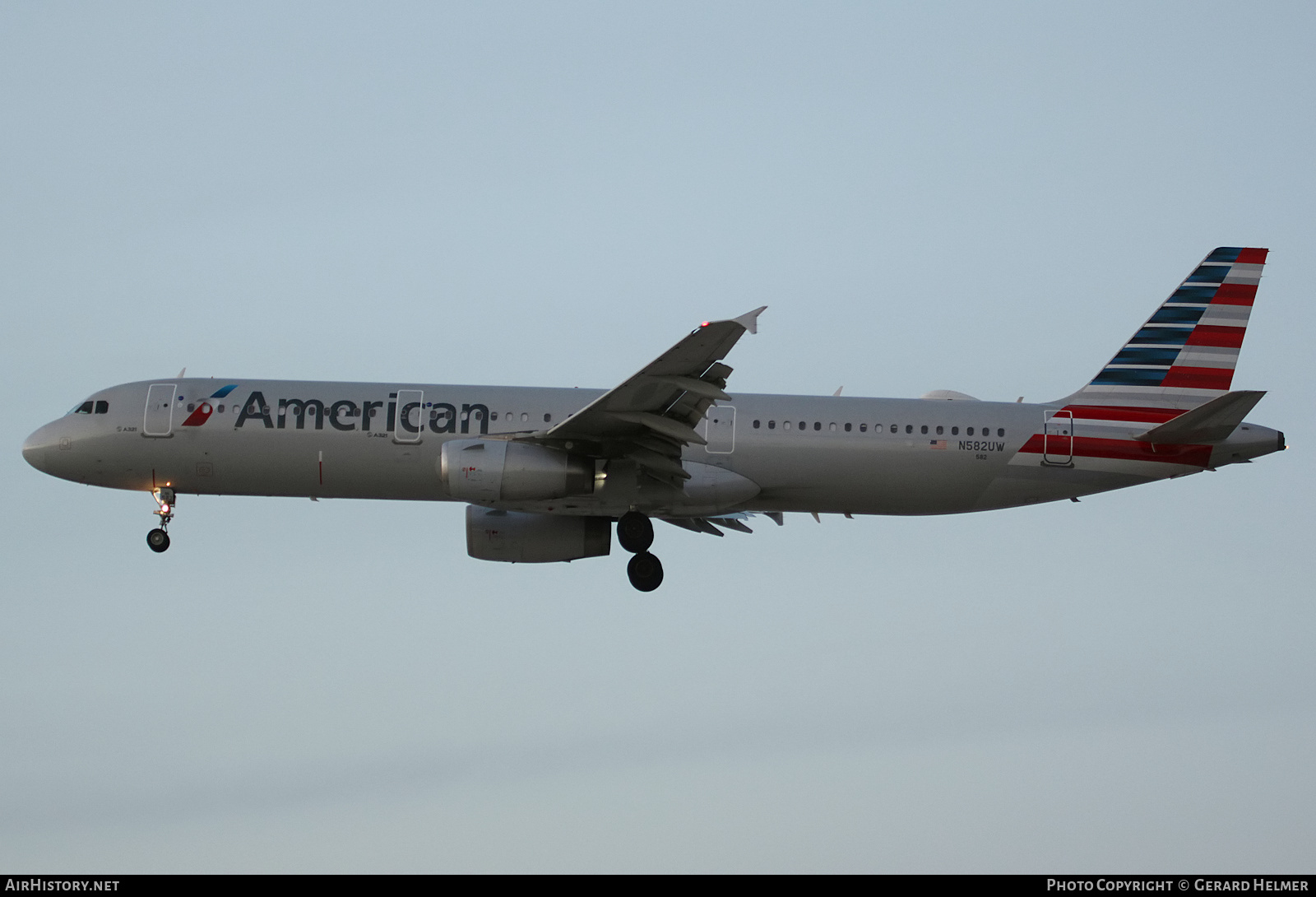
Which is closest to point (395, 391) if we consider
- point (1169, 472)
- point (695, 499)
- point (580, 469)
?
point (580, 469)

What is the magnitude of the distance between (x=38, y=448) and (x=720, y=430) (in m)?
15.7

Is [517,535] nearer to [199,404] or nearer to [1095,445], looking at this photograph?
[199,404]

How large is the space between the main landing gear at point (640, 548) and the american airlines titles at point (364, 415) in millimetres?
3712

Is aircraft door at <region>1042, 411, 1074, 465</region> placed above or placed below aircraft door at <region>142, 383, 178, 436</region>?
below

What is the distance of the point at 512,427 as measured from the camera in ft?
110

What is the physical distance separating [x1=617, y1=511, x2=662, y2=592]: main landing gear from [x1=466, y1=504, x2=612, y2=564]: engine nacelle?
142 cm

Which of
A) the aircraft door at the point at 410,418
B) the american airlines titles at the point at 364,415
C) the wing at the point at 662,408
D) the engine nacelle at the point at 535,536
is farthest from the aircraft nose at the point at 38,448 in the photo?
the wing at the point at 662,408

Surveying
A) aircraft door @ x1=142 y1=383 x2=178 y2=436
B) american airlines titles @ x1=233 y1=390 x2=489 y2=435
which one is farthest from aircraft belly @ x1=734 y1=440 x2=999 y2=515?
aircraft door @ x1=142 y1=383 x2=178 y2=436

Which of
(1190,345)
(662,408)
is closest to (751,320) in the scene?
(662,408)

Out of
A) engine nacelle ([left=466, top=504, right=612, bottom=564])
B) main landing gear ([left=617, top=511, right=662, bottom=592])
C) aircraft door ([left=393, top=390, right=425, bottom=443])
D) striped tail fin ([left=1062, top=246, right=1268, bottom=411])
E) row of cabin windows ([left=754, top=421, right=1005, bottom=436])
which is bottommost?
main landing gear ([left=617, top=511, right=662, bottom=592])

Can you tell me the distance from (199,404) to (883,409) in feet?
49.5

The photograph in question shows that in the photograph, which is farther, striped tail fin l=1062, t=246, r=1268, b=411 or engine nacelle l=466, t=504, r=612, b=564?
engine nacelle l=466, t=504, r=612, b=564

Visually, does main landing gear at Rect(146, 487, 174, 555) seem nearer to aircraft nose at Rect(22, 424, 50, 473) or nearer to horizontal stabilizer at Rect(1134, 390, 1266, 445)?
aircraft nose at Rect(22, 424, 50, 473)

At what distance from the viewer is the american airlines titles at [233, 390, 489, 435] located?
33.3 m
